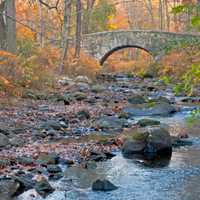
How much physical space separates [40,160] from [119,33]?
30.2 meters

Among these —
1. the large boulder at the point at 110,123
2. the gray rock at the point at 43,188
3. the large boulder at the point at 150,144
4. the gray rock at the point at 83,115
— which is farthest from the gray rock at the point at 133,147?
the gray rock at the point at 83,115

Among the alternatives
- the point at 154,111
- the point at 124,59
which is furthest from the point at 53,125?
the point at 124,59

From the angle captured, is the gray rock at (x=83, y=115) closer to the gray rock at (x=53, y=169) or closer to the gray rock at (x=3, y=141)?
the gray rock at (x=3, y=141)

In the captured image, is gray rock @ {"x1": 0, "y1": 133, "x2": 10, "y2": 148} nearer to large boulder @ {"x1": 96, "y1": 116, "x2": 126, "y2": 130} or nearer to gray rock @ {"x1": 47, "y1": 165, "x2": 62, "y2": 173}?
gray rock @ {"x1": 47, "y1": 165, "x2": 62, "y2": 173}

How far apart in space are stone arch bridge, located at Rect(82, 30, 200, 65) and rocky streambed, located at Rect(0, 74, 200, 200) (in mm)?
20540

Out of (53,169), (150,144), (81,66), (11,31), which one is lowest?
(53,169)

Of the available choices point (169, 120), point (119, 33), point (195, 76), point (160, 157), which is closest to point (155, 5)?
point (119, 33)

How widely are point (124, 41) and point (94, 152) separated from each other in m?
29.2

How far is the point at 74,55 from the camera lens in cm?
2894

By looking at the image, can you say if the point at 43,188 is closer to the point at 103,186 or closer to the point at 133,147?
the point at 103,186

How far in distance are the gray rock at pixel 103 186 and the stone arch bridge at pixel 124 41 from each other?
28.4 metres

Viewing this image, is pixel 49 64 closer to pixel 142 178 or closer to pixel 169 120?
pixel 169 120

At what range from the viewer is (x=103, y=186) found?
300 inches

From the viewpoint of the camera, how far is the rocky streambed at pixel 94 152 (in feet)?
24.6
